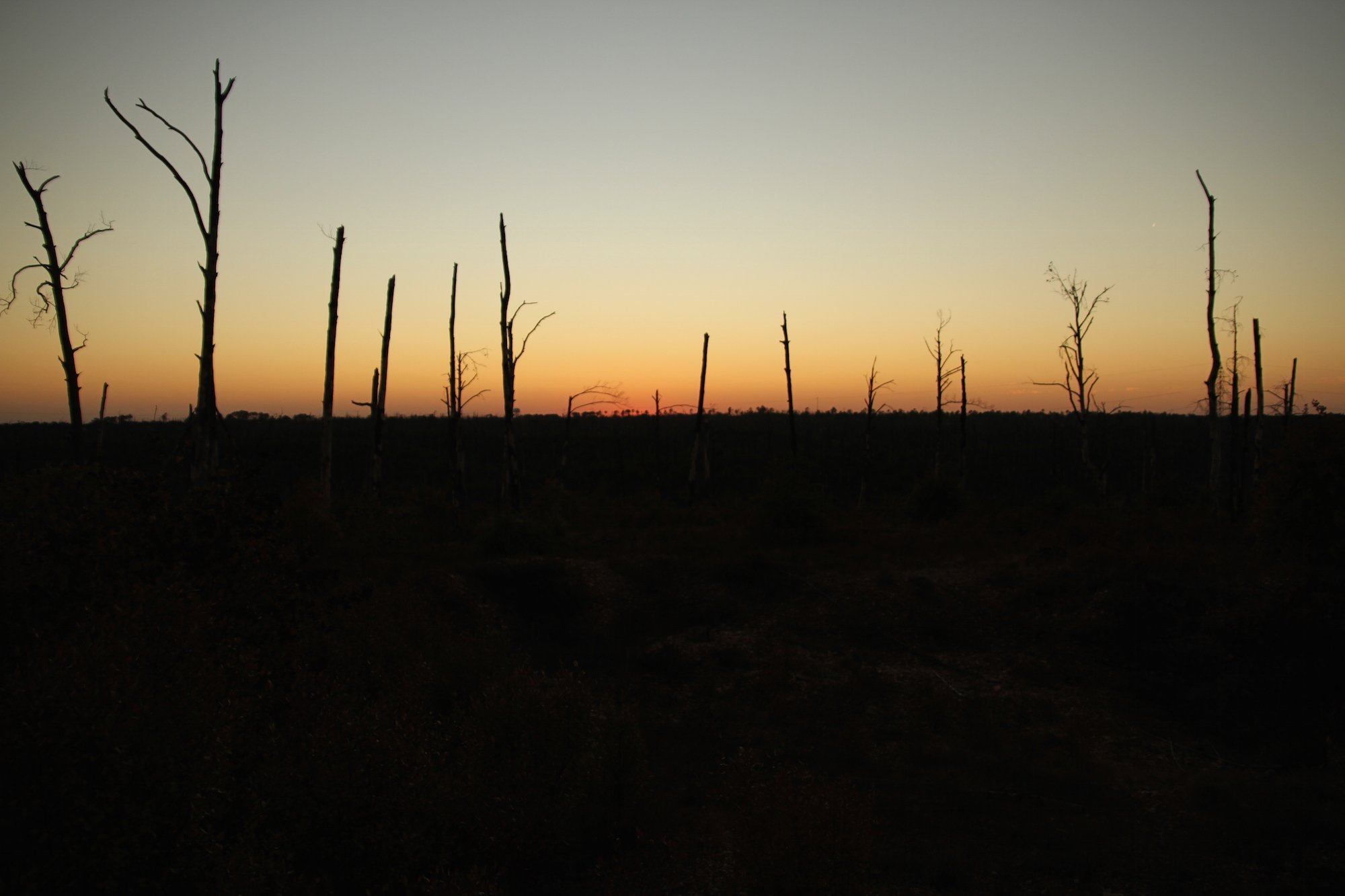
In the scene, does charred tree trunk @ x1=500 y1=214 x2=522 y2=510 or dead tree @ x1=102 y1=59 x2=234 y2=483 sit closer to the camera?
dead tree @ x1=102 y1=59 x2=234 y2=483

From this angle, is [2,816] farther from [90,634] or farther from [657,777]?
[657,777]

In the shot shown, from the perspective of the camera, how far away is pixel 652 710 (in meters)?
11.6

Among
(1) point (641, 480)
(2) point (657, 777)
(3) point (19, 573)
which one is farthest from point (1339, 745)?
(1) point (641, 480)

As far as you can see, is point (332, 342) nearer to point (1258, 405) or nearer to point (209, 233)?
point (209, 233)

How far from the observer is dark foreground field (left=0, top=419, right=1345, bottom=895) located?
173 inches

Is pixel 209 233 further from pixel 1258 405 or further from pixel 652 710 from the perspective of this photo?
pixel 1258 405

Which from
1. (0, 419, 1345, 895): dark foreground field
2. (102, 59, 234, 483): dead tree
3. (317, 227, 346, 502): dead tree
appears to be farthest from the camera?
(317, 227, 346, 502): dead tree

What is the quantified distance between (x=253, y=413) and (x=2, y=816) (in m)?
141

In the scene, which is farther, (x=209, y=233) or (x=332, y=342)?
(x=332, y=342)

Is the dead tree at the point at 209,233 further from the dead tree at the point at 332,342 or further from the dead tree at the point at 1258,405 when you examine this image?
the dead tree at the point at 1258,405

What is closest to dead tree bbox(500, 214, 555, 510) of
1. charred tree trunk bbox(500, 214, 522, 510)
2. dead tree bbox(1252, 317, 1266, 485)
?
charred tree trunk bbox(500, 214, 522, 510)

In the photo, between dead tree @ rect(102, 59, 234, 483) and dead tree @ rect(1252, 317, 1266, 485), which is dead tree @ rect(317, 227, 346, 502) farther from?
dead tree @ rect(1252, 317, 1266, 485)

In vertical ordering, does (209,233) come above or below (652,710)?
above

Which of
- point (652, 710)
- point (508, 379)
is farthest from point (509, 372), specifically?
point (652, 710)
